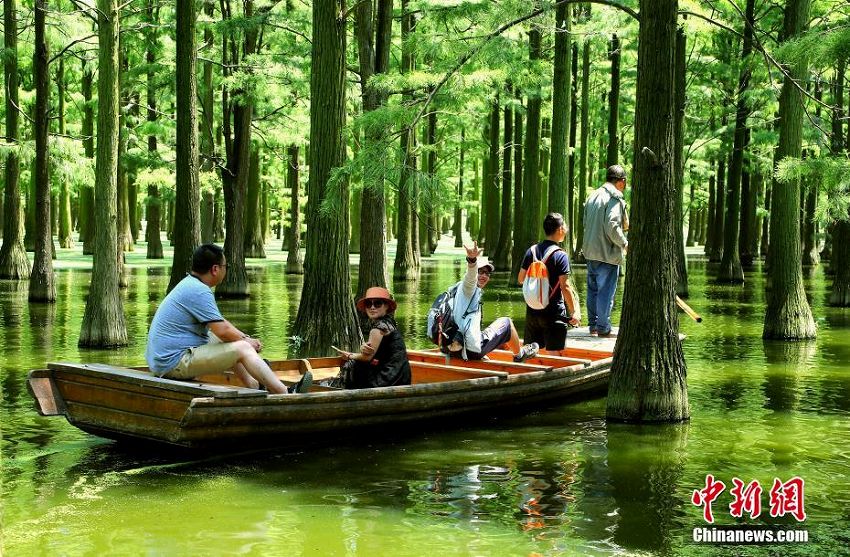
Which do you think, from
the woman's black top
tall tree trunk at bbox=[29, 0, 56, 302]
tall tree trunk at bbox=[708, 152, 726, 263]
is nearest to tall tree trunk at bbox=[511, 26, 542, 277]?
tall tree trunk at bbox=[708, 152, 726, 263]

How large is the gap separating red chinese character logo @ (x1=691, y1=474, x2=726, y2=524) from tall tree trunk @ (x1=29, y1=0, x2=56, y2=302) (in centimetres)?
1675

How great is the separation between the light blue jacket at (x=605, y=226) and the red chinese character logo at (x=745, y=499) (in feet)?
17.2

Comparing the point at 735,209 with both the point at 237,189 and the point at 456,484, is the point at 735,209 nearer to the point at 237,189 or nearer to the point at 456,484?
the point at 237,189

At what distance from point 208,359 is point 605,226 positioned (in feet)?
19.0

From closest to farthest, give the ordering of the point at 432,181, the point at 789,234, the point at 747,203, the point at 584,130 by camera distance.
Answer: the point at 432,181
the point at 789,234
the point at 747,203
the point at 584,130

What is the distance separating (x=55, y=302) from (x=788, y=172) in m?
15.2

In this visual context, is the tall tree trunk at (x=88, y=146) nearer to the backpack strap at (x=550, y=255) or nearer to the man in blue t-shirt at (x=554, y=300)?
the man in blue t-shirt at (x=554, y=300)

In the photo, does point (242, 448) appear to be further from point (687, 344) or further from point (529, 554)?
point (687, 344)

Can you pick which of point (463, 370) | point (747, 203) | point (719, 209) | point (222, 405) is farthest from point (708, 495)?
point (719, 209)

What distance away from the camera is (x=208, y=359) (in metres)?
8.69

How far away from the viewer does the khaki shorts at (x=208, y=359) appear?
8.70m

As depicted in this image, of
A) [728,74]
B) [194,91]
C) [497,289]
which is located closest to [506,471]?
[194,91]

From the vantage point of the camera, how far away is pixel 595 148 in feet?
150

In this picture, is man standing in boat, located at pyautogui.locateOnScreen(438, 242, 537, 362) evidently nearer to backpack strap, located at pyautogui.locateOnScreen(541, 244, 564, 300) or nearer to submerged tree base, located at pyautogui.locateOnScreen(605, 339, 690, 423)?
backpack strap, located at pyautogui.locateOnScreen(541, 244, 564, 300)
